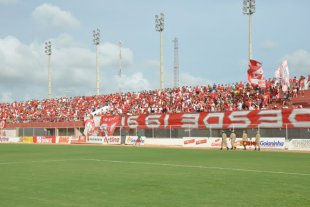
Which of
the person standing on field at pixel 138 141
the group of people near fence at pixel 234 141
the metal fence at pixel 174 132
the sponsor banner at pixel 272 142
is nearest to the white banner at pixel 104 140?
the metal fence at pixel 174 132

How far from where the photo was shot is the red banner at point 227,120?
41306mm

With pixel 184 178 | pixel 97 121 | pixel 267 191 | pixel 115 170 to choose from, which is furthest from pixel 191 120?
pixel 267 191

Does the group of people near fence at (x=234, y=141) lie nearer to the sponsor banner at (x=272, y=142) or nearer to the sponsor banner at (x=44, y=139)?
the sponsor banner at (x=272, y=142)

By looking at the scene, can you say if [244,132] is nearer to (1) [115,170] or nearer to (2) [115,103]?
(1) [115,170]

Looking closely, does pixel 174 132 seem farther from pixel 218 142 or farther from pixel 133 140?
pixel 218 142

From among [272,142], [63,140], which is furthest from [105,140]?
[272,142]

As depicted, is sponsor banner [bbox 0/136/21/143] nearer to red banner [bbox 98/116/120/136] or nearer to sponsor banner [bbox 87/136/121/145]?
sponsor banner [bbox 87/136/121/145]

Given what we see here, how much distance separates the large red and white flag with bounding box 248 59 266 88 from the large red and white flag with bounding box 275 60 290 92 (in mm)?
1710

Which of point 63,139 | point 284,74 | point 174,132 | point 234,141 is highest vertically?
point 284,74

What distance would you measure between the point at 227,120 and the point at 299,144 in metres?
9.05

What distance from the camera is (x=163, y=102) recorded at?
57.8m

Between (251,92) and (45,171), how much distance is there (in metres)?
32.1

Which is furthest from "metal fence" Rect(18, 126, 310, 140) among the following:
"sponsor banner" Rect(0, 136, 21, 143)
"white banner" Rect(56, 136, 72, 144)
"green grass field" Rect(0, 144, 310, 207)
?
"green grass field" Rect(0, 144, 310, 207)

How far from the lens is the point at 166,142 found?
164 ft
